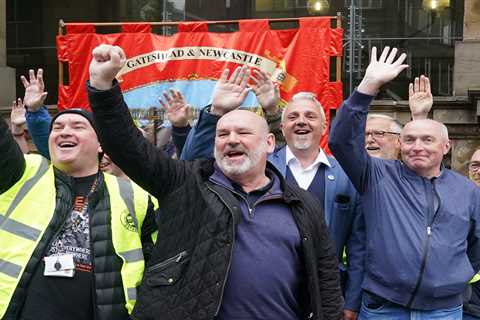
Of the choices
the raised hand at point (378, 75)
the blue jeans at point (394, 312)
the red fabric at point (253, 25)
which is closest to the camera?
the raised hand at point (378, 75)

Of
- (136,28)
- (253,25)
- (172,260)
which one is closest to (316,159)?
(172,260)

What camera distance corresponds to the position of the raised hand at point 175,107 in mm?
3906

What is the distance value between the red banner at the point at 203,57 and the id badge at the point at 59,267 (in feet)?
18.4

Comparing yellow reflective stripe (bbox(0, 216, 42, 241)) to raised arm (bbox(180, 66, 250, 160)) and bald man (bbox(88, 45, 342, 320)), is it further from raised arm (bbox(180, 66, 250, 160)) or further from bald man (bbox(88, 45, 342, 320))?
raised arm (bbox(180, 66, 250, 160))

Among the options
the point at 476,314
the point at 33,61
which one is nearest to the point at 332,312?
the point at 476,314

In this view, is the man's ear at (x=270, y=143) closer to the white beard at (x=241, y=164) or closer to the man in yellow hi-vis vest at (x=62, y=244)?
the white beard at (x=241, y=164)

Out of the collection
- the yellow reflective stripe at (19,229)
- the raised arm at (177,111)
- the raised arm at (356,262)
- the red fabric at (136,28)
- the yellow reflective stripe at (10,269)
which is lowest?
the raised arm at (356,262)

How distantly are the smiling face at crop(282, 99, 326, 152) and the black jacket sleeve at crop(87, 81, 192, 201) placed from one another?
130 centimetres

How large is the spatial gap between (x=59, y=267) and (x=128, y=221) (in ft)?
1.30

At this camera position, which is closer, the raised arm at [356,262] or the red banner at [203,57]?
the raised arm at [356,262]

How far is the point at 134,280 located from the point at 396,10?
386 inches

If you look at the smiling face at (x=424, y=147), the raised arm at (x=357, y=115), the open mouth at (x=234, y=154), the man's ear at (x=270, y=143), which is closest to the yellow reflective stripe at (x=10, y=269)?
the open mouth at (x=234, y=154)

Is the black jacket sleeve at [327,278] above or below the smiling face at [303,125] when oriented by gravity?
below

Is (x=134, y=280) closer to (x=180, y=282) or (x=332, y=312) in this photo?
(x=180, y=282)
